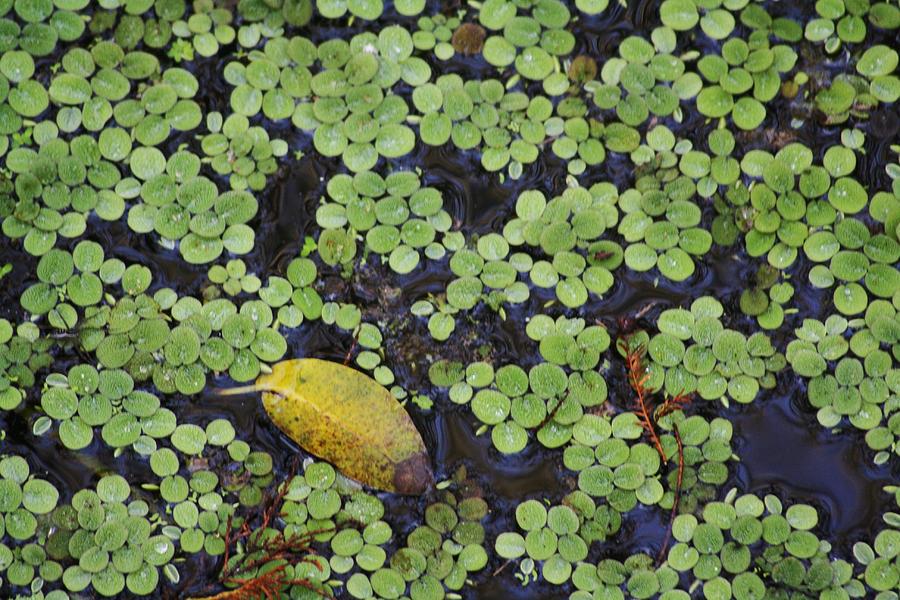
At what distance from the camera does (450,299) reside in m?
2.92

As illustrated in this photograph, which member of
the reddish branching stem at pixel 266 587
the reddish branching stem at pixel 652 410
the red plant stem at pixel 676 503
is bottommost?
the reddish branching stem at pixel 266 587

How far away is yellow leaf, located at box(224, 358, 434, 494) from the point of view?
2.80 metres

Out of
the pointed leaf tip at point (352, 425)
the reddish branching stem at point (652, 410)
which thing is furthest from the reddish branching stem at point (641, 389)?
the pointed leaf tip at point (352, 425)

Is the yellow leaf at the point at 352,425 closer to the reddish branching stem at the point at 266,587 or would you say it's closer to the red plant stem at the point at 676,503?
the reddish branching stem at the point at 266,587

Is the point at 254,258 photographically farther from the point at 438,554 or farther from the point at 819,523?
the point at 819,523

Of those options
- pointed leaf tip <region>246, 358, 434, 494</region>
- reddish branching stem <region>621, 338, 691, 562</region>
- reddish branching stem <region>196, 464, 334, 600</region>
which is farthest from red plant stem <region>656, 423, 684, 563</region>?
reddish branching stem <region>196, 464, 334, 600</region>

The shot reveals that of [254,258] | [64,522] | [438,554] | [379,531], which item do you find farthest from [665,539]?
[64,522]

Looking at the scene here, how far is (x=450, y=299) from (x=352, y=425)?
480 millimetres

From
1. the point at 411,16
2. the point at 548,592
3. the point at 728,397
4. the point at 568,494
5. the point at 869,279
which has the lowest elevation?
the point at 548,592

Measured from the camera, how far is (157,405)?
284cm

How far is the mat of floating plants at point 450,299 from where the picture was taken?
2.80 m

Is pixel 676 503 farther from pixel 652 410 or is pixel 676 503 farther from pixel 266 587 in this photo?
pixel 266 587

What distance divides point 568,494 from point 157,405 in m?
1.24

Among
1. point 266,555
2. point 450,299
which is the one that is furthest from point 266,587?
point 450,299
